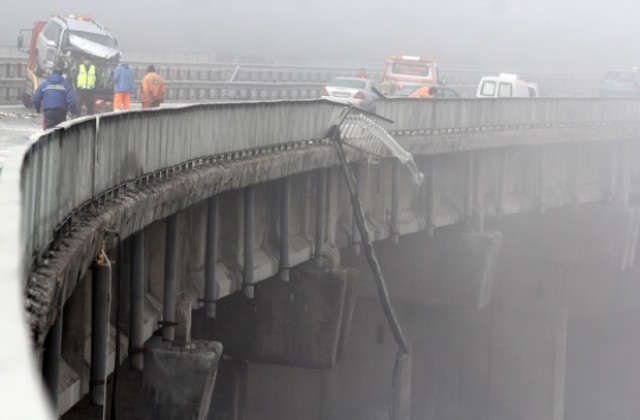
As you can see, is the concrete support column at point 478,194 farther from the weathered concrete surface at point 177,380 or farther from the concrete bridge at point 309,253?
the weathered concrete surface at point 177,380

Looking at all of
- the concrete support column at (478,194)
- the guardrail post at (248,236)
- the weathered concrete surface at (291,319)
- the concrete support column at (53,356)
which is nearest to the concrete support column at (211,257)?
the guardrail post at (248,236)

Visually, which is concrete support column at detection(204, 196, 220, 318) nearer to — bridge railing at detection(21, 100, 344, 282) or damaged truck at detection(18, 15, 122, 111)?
bridge railing at detection(21, 100, 344, 282)

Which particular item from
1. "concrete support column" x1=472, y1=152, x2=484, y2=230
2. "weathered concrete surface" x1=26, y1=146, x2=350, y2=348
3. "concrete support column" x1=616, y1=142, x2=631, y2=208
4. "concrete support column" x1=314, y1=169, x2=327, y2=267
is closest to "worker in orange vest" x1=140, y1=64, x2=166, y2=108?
"concrete support column" x1=472, y1=152, x2=484, y2=230

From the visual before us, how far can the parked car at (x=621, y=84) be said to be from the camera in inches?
2472

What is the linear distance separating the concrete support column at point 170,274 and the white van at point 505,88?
32661 millimetres

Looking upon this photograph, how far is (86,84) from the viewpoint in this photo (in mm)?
30141

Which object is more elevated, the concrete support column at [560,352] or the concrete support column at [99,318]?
the concrete support column at [99,318]

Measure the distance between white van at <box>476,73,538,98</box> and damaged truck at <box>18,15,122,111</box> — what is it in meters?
13.6

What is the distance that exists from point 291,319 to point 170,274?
7968 mm

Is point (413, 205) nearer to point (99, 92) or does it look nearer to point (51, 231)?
point (99, 92)

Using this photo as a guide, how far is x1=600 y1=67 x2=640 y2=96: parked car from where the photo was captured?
62781 mm

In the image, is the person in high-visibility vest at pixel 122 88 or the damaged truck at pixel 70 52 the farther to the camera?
the damaged truck at pixel 70 52

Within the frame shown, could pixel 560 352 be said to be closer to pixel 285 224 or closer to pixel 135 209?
pixel 285 224

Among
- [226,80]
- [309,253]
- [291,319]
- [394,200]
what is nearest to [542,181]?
[394,200]
